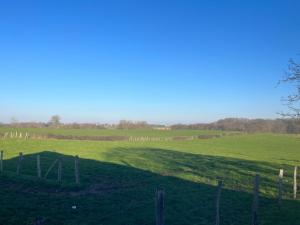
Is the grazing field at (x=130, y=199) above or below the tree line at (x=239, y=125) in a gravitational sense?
below

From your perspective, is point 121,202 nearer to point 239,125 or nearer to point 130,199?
point 130,199

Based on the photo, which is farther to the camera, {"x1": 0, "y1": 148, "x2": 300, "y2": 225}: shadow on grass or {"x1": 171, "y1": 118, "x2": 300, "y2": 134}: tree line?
{"x1": 171, "y1": 118, "x2": 300, "y2": 134}: tree line

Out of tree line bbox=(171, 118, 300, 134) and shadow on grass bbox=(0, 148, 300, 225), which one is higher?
tree line bbox=(171, 118, 300, 134)

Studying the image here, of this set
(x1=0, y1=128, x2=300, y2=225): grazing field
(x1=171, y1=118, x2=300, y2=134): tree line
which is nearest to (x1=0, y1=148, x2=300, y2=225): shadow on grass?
(x1=0, y1=128, x2=300, y2=225): grazing field

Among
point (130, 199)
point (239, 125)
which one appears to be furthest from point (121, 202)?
point (239, 125)

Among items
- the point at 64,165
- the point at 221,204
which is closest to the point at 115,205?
the point at 221,204

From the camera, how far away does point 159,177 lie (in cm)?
2486

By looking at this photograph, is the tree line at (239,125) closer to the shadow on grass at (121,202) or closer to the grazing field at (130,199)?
the grazing field at (130,199)

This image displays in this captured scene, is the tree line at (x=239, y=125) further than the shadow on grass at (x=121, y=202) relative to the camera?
Yes

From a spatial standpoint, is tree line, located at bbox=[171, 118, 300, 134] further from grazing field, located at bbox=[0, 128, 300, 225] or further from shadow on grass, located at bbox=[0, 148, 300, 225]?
shadow on grass, located at bbox=[0, 148, 300, 225]

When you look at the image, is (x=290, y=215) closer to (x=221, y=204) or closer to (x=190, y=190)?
(x=221, y=204)

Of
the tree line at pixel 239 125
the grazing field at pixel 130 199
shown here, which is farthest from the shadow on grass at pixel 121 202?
the tree line at pixel 239 125

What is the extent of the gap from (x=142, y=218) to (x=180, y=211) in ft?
7.14

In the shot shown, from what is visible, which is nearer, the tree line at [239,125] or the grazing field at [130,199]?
the grazing field at [130,199]
